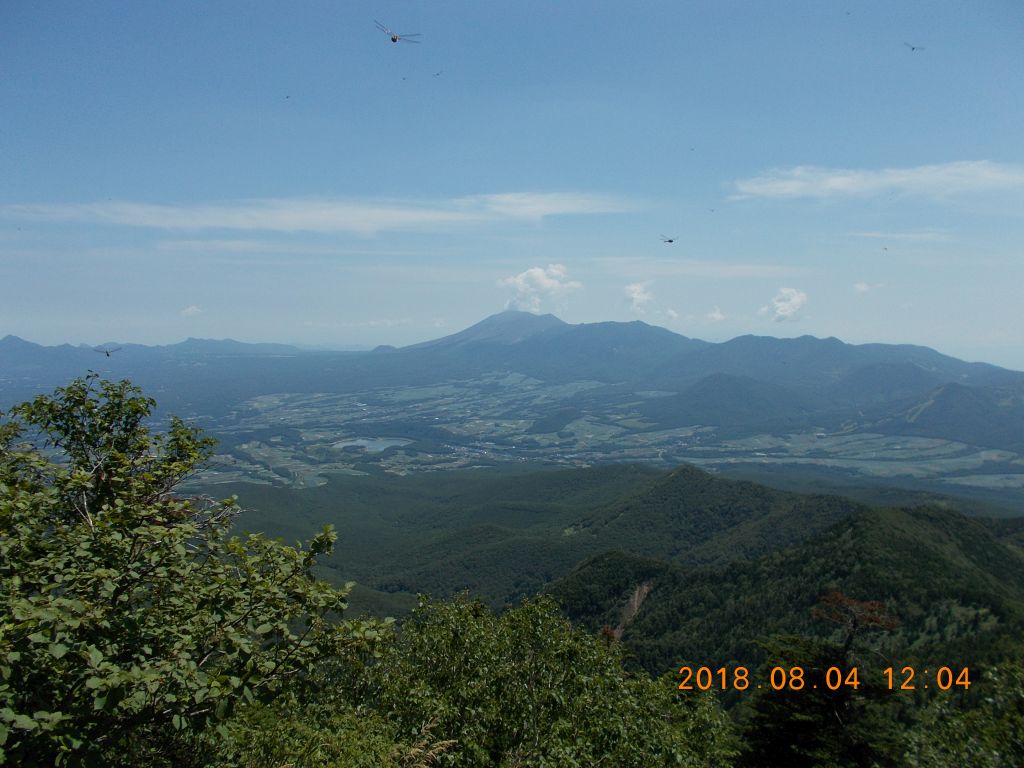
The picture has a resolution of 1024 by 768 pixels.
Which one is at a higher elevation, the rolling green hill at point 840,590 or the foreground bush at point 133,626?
the foreground bush at point 133,626

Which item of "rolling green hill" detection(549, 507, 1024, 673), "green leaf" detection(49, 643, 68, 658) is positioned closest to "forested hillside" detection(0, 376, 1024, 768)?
"green leaf" detection(49, 643, 68, 658)

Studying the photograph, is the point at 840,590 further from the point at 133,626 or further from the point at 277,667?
the point at 133,626

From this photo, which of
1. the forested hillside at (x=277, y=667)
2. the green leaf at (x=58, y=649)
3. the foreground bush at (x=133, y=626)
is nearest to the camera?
the green leaf at (x=58, y=649)

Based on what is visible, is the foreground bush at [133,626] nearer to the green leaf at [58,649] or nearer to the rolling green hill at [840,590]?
the green leaf at [58,649]

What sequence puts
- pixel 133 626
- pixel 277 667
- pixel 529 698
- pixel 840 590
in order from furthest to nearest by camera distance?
pixel 840 590 < pixel 529 698 < pixel 277 667 < pixel 133 626

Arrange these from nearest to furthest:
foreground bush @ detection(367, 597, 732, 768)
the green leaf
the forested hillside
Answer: the green leaf, the forested hillside, foreground bush @ detection(367, 597, 732, 768)

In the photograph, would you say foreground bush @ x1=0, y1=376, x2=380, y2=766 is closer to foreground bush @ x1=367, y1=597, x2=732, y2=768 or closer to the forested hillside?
the forested hillside

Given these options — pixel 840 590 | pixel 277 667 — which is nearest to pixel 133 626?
pixel 277 667

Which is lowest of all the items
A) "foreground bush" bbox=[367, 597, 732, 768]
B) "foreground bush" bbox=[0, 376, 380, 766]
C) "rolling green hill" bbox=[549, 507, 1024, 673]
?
"rolling green hill" bbox=[549, 507, 1024, 673]

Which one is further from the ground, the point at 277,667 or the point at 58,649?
the point at 58,649

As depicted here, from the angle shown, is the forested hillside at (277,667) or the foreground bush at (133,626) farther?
the forested hillside at (277,667)

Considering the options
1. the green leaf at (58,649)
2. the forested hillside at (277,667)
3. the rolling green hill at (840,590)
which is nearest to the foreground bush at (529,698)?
the forested hillside at (277,667)
